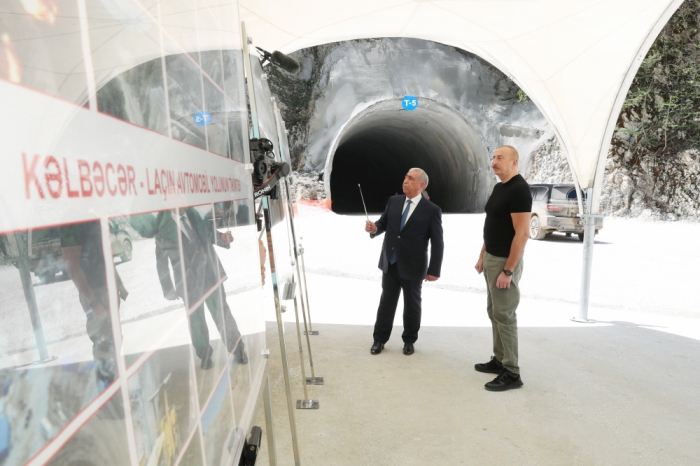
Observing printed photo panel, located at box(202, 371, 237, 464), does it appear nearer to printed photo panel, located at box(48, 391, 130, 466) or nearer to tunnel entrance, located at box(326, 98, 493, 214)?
printed photo panel, located at box(48, 391, 130, 466)

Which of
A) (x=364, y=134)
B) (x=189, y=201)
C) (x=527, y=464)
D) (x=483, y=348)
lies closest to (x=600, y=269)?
(x=483, y=348)

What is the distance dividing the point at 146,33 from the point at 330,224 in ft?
39.1

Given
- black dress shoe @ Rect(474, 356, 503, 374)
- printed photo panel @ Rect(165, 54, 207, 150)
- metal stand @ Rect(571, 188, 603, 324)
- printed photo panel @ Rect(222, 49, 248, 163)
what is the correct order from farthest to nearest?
metal stand @ Rect(571, 188, 603, 324)
black dress shoe @ Rect(474, 356, 503, 374)
printed photo panel @ Rect(222, 49, 248, 163)
printed photo panel @ Rect(165, 54, 207, 150)

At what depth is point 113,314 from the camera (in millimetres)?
644

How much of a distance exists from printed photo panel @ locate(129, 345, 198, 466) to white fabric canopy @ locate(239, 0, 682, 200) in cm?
412

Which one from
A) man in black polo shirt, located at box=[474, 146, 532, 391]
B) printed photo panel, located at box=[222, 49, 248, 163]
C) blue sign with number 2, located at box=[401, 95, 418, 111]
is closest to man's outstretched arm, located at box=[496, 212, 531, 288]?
man in black polo shirt, located at box=[474, 146, 532, 391]

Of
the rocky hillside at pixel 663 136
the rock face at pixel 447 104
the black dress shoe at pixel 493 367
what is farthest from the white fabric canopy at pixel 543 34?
the rocky hillside at pixel 663 136

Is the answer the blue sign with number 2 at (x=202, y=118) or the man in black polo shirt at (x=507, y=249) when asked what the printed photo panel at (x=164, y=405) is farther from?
the man in black polo shirt at (x=507, y=249)

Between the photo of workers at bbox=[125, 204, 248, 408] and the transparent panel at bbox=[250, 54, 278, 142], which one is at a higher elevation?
the transparent panel at bbox=[250, 54, 278, 142]

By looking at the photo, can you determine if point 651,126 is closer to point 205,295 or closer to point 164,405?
point 205,295

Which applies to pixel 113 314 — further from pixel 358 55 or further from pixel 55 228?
pixel 358 55

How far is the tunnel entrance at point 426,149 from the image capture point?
1543 cm

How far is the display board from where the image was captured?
47cm

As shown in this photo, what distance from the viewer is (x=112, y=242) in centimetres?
67
